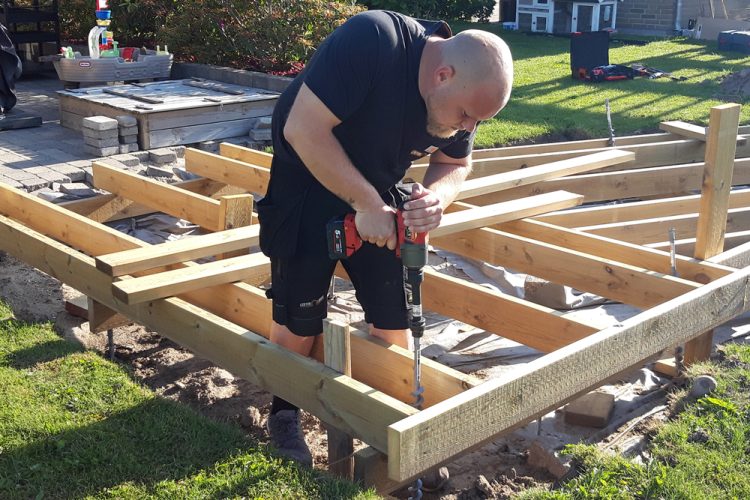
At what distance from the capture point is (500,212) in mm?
4766

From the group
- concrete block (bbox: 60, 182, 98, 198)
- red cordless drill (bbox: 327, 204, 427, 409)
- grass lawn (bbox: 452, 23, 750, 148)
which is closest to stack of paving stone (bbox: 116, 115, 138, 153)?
concrete block (bbox: 60, 182, 98, 198)

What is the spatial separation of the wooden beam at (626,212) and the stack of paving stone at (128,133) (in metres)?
3.94

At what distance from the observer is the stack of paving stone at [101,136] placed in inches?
282

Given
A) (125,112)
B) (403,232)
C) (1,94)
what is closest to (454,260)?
(403,232)

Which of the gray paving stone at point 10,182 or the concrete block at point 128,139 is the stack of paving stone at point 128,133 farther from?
the gray paving stone at point 10,182

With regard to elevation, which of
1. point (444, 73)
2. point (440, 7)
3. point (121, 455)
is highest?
point (440, 7)

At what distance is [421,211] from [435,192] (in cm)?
47

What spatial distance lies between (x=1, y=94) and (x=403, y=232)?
23.2ft

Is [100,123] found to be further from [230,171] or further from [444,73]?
[444,73]

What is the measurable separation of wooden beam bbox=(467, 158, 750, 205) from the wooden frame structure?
0.01 m

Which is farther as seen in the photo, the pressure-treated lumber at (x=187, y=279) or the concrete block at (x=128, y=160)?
the concrete block at (x=128, y=160)

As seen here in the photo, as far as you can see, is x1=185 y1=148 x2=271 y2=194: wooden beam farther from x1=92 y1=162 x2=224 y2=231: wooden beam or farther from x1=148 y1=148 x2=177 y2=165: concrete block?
Answer: x1=148 y1=148 x2=177 y2=165: concrete block

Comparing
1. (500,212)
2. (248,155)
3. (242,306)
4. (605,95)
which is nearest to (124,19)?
(248,155)

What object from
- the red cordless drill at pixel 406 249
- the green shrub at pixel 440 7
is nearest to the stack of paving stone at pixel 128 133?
the red cordless drill at pixel 406 249
